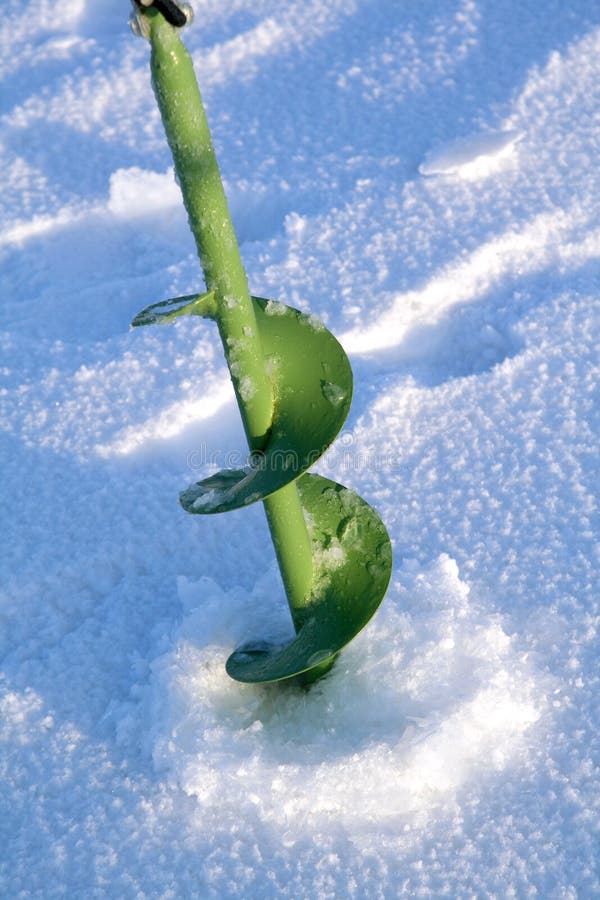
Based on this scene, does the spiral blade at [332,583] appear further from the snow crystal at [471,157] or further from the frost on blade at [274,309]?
the snow crystal at [471,157]

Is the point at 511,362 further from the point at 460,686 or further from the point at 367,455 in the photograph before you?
the point at 460,686

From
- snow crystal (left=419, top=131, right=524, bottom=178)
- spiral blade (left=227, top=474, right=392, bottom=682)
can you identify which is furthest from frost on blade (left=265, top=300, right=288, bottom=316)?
snow crystal (left=419, top=131, right=524, bottom=178)

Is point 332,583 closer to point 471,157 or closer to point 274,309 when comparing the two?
point 274,309

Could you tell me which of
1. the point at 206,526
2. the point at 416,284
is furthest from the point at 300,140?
the point at 206,526

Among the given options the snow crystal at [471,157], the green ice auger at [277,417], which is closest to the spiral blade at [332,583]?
the green ice auger at [277,417]

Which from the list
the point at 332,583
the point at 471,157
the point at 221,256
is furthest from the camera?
the point at 471,157

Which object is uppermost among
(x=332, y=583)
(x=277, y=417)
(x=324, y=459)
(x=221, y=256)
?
(x=221, y=256)

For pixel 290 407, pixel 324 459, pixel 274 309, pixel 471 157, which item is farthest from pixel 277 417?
pixel 471 157
